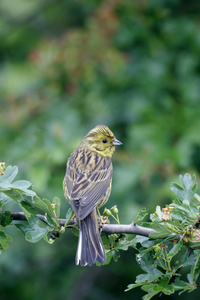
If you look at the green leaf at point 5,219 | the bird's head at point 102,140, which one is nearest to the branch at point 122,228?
the green leaf at point 5,219

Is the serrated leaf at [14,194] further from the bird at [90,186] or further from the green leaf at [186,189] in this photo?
the green leaf at [186,189]

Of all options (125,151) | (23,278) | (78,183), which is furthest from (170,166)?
(23,278)

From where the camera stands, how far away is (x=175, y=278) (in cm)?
281

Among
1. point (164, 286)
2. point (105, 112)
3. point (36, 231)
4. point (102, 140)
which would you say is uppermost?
point (105, 112)

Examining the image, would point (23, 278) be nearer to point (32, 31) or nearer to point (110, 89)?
point (110, 89)

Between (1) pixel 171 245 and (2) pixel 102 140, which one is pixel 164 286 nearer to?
(1) pixel 171 245

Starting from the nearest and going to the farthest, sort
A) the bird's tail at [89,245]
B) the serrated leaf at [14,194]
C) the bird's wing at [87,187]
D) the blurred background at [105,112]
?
the serrated leaf at [14,194] → the bird's tail at [89,245] → the bird's wing at [87,187] → the blurred background at [105,112]

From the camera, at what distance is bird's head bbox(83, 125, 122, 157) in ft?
14.8

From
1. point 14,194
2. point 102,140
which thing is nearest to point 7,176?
point 14,194

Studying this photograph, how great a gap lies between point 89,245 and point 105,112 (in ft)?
12.0

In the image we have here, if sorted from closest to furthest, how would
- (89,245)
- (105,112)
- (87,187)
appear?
(89,245)
(87,187)
(105,112)

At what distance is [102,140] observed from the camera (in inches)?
180

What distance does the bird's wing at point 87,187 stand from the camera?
139 inches

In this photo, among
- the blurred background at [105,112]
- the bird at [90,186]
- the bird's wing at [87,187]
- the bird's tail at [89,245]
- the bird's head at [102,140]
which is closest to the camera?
the bird's tail at [89,245]
